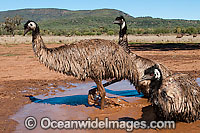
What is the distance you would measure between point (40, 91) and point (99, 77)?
3266 millimetres

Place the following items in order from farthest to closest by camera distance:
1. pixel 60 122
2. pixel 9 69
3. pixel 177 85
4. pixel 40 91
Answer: pixel 9 69 → pixel 40 91 → pixel 60 122 → pixel 177 85

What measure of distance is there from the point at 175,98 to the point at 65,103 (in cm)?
358

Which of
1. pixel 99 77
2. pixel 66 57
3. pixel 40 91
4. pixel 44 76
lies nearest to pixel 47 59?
pixel 66 57

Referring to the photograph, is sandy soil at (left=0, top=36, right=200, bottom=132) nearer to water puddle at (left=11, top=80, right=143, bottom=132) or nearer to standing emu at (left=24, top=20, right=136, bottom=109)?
water puddle at (left=11, top=80, right=143, bottom=132)

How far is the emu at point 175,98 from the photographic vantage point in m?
5.77

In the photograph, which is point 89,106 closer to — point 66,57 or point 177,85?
point 66,57

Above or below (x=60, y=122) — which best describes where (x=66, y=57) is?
above

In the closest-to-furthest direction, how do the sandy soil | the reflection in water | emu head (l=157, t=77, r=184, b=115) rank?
emu head (l=157, t=77, r=184, b=115), the sandy soil, the reflection in water

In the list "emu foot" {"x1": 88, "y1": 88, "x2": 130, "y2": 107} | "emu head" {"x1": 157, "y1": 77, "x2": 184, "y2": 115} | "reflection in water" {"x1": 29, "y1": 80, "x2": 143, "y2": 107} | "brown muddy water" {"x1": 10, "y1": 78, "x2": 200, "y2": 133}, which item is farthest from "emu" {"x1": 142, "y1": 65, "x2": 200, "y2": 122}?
"reflection in water" {"x1": 29, "y1": 80, "x2": 143, "y2": 107}

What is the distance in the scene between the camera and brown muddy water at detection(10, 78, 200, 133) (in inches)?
270

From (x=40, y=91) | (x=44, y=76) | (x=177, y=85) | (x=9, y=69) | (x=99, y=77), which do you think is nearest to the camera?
(x=177, y=85)

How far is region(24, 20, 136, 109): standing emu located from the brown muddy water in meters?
0.95

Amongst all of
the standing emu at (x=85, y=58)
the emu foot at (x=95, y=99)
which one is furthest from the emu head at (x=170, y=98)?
the emu foot at (x=95, y=99)

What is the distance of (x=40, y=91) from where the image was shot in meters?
9.49
